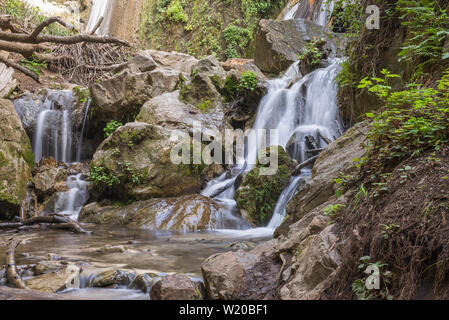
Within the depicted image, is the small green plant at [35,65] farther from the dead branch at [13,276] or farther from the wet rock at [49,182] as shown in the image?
the dead branch at [13,276]

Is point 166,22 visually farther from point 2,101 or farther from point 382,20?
point 382,20

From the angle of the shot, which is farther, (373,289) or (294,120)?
(294,120)

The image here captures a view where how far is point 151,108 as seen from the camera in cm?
946

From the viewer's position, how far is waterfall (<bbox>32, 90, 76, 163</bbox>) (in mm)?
11234

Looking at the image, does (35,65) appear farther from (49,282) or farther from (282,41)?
(49,282)

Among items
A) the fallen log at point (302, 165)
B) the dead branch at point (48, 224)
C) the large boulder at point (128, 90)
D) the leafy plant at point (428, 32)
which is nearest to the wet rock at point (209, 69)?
the large boulder at point (128, 90)

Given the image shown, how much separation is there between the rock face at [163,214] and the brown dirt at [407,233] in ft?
15.2

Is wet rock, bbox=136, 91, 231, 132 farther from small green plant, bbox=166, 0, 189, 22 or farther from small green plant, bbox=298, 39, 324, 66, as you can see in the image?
small green plant, bbox=166, 0, 189, 22

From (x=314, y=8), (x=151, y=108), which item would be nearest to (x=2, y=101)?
(x=151, y=108)

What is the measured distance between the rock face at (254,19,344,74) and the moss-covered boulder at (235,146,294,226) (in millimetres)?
6850

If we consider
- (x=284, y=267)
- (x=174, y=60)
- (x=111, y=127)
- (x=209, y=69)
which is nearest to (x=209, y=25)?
(x=174, y=60)

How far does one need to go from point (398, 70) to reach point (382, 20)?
31.4 inches

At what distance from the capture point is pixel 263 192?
6.95 m

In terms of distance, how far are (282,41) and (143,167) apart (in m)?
8.18
